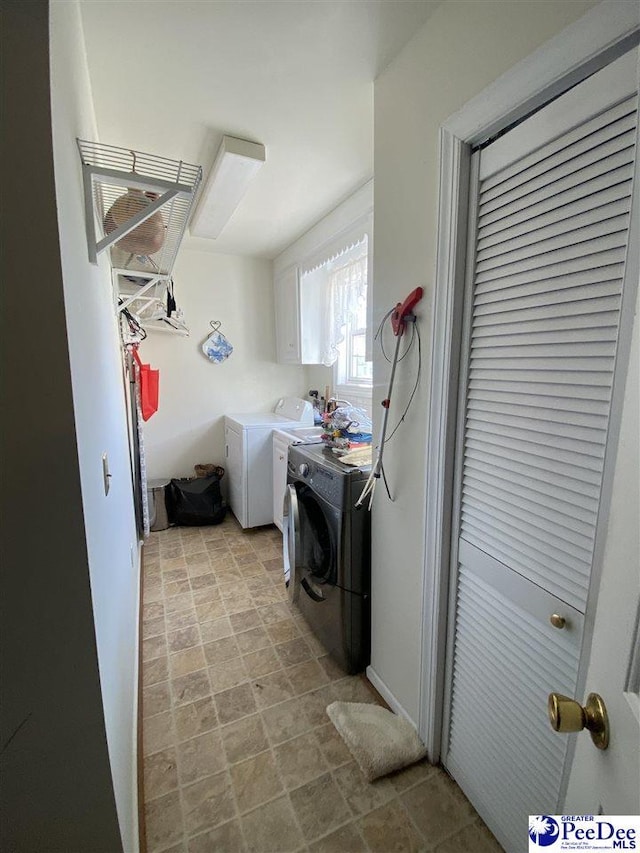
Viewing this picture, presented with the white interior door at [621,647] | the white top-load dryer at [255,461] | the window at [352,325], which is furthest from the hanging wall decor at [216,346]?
the white interior door at [621,647]

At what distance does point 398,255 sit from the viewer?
1.26 m

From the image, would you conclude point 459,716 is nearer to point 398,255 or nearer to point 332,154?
point 398,255

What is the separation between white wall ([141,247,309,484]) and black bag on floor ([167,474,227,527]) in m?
0.33

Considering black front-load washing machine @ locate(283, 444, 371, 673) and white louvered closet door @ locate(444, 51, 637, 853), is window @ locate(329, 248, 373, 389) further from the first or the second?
white louvered closet door @ locate(444, 51, 637, 853)

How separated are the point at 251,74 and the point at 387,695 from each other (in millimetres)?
2491

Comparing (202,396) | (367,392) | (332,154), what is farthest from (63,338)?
(202,396)

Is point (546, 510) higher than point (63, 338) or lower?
lower

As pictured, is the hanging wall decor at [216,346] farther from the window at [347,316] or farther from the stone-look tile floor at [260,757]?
the stone-look tile floor at [260,757]

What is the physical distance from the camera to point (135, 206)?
1.28m

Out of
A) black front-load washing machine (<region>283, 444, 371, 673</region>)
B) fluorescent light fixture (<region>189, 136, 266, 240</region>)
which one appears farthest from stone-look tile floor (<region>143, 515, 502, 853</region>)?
fluorescent light fixture (<region>189, 136, 266, 240</region>)

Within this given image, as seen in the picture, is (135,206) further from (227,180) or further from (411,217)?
(411,217)

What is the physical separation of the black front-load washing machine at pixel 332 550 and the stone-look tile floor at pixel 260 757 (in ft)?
0.61

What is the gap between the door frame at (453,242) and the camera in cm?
69

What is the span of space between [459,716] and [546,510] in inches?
32.8
